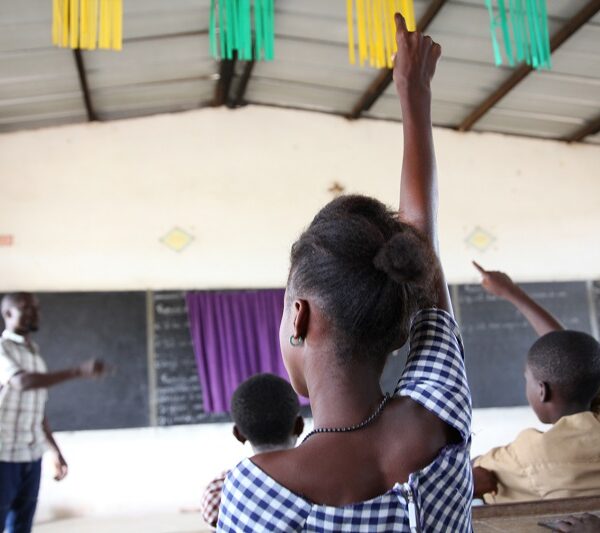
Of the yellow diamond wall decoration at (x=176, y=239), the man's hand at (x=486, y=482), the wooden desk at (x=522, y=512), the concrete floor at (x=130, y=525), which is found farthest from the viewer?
the yellow diamond wall decoration at (x=176, y=239)

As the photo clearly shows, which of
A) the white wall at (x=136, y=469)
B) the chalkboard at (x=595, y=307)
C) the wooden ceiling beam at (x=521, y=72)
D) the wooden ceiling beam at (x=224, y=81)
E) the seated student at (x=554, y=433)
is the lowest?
the white wall at (x=136, y=469)

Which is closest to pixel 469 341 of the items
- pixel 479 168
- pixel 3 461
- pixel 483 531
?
pixel 479 168

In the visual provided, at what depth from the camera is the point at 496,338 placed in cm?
534

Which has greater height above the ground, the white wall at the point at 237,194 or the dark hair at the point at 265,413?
the white wall at the point at 237,194

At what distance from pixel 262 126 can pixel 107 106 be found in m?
1.18

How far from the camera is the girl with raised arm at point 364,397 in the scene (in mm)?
592

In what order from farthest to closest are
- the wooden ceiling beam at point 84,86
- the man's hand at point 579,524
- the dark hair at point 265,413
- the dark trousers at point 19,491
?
the wooden ceiling beam at point 84,86
the dark trousers at point 19,491
the dark hair at point 265,413
the man's hand at point 579,524

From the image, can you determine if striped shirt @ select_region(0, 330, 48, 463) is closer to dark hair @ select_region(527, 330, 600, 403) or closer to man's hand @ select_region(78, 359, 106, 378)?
man's hand @ select_region(78, 359, 106, 378)

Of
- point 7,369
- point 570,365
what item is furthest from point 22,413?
point 570,365

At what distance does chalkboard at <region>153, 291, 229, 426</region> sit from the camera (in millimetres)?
4836

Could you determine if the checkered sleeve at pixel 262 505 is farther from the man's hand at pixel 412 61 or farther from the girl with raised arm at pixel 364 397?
the man's hand at pixel 412 61

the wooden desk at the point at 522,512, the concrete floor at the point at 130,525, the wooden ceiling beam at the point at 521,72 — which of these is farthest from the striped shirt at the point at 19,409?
the wooden ceiling beam at the point at 521,72

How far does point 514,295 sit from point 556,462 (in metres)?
0.38

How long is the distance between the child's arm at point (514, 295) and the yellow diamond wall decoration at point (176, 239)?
3672 mm
